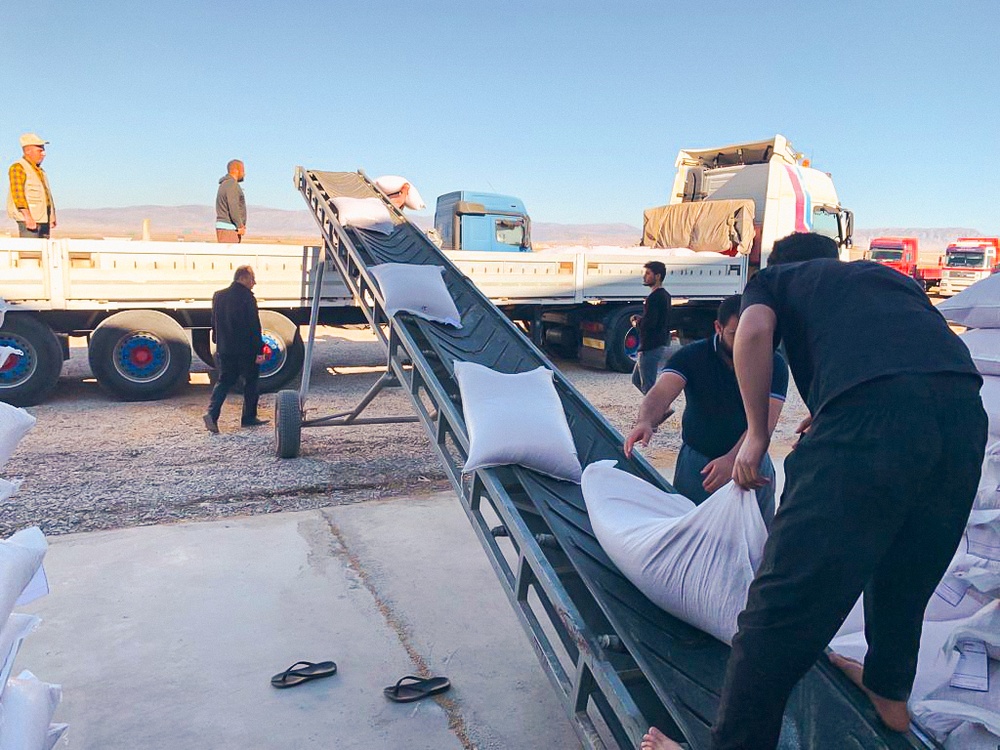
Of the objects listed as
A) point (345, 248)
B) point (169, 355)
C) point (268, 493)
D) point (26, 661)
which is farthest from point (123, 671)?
point (169, 355)

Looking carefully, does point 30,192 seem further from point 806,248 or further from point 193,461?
point 806,248

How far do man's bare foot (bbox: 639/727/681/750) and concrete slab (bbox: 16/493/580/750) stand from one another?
0.73m

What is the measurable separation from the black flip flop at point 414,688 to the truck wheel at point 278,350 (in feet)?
18.1

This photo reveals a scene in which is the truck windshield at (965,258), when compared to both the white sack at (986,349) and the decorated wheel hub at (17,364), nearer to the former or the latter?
the white sack at (986,349)

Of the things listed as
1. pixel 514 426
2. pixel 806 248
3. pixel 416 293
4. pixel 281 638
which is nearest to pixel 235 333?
pixel 416 293

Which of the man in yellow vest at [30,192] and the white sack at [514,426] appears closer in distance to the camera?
the white sack at [514,426]

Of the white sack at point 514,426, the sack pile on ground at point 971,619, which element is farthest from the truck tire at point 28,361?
the sack pile on ground at point 971,619

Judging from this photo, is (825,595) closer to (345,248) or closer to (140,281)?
(345,248)

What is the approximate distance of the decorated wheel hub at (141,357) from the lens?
7098mm

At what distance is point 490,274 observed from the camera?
28.2 feet

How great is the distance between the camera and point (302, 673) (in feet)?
8.69

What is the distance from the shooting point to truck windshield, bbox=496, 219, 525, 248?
35.2ft

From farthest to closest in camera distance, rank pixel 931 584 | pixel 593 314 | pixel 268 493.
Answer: pixel 593 314, pixel 268 493, pixel 931 584

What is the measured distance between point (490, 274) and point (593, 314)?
185 centimetres
